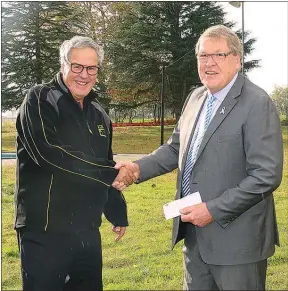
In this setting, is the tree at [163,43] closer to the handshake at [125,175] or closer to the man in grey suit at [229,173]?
the handshake at [125,175]

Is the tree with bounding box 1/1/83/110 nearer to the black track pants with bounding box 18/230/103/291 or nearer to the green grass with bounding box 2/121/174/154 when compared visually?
the green grass with bounding box 2/121/174/154

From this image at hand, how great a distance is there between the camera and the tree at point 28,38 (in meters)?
2.66

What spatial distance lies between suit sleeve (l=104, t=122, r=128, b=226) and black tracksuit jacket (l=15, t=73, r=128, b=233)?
0.52 feet

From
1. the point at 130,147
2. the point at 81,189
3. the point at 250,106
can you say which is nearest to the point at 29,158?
the point at 81,189

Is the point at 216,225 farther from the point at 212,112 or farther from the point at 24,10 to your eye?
the point at 24,10

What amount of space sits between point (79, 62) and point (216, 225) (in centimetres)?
96

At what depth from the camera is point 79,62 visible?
2.05 m

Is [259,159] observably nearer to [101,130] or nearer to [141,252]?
[101,130]

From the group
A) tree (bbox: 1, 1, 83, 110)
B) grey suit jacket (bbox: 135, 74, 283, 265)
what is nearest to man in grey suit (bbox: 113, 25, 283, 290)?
grey suit jacket (bbox: 135, 74, 283, 265)

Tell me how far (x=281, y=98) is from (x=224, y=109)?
3.79 feet

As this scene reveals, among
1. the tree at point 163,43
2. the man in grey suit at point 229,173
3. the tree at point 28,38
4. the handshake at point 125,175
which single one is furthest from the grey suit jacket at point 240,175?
the tree at point 28,38

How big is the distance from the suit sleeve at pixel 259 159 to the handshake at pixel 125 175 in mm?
598

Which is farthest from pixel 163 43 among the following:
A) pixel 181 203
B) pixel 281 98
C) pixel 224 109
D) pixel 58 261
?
pixel 58 261

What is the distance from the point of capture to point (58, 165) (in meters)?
1.94
